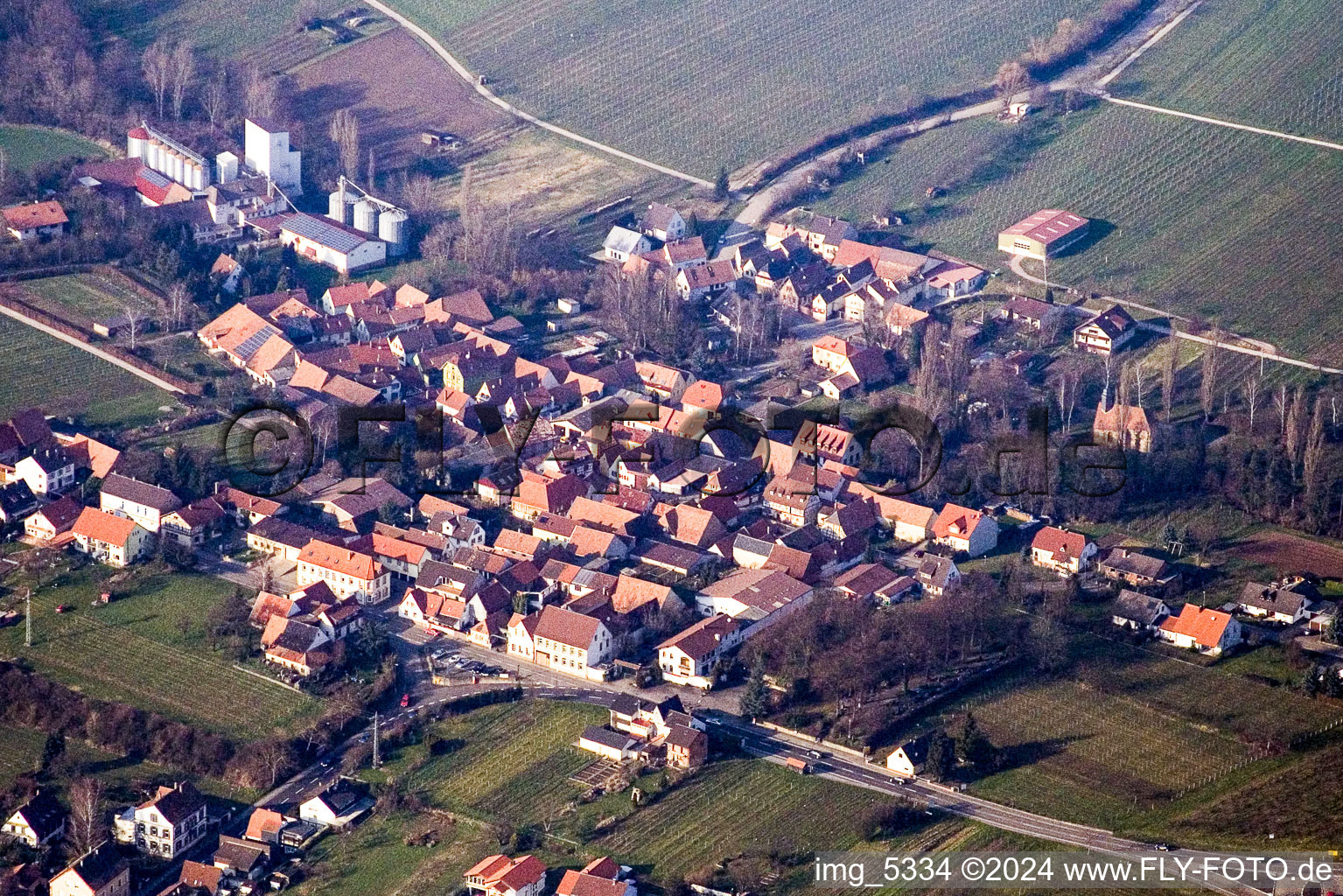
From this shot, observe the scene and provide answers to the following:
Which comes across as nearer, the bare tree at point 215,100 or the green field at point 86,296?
the green field at point 86,296

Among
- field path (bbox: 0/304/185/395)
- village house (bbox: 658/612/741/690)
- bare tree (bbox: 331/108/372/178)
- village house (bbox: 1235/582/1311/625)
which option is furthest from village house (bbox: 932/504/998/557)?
bare tree (bbox: 331/108/372/178)

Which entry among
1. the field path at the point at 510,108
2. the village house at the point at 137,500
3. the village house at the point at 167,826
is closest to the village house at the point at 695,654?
the village house at the point at 167,826

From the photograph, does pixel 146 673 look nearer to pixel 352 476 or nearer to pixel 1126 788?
pixel 352 476

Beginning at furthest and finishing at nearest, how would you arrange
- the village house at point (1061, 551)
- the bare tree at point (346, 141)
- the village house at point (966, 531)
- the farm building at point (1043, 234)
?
the bare tree at point (346, 141), the farm building at point (1043, 234), the village house at point (966, 531), the village house at point (1061, 551)

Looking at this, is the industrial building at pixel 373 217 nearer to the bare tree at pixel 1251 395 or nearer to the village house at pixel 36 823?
the bare tree at pixel 1251 395

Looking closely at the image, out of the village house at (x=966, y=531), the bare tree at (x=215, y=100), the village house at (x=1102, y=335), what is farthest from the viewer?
the bare tree at (x=215, y=100)

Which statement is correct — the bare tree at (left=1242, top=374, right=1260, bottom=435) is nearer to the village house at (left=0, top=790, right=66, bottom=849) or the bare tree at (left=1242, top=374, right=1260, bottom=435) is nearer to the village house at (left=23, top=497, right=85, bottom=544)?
the village house at (left=23, top=497, right=85, bottom=544)
